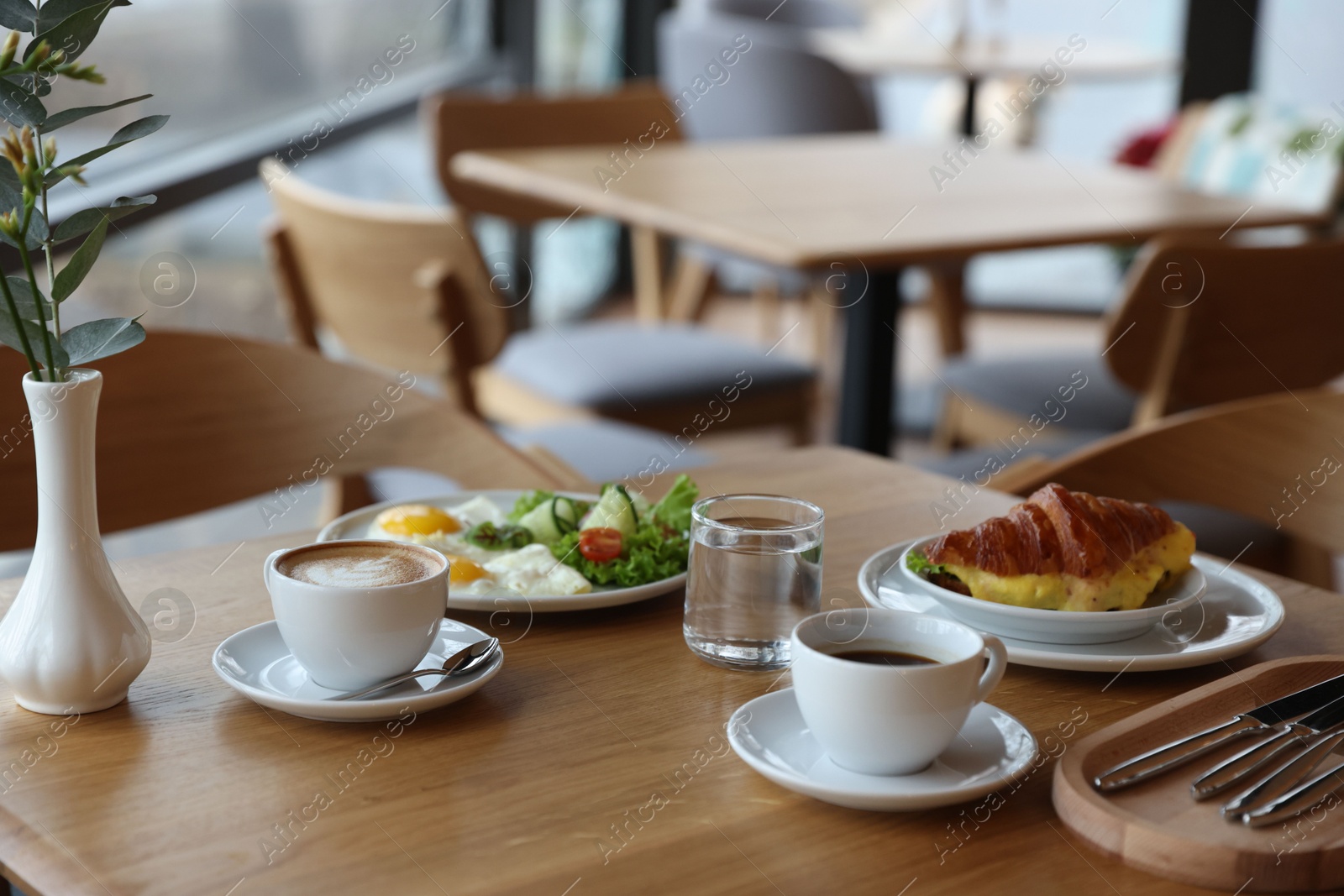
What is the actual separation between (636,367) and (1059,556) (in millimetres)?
1809

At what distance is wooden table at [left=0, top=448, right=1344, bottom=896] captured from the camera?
1.95 feet

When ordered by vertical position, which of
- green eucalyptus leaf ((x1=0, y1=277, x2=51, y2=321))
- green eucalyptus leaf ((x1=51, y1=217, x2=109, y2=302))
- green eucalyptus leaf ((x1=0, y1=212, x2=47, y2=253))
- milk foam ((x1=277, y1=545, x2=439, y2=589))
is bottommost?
milk foam ((x1=277, y1=545, x2=439, y2=589))

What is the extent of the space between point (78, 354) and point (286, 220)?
146cm

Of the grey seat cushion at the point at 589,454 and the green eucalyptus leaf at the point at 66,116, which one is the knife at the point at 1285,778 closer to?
the green eucalyptus leaf at the point at 66,116

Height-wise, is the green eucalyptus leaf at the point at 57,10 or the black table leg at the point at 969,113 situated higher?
the green eucalyptus leaf at the point at 57,10

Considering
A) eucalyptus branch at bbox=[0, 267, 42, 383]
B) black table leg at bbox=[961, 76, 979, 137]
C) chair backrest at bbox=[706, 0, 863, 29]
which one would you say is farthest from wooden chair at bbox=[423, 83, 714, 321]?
eucalyptus branch at bbox=[0, 267, 42, 383]

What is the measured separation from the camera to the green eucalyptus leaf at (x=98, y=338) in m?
0.71

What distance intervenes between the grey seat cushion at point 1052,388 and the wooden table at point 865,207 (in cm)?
19

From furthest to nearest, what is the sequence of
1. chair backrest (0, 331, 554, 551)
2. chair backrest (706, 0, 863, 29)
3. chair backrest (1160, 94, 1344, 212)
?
1. chair backrest (706, 0, 863, 29)
2. chair backrest (1160, 94, 1344, 212)
3. chair backrest (0, 331, 554, 551)

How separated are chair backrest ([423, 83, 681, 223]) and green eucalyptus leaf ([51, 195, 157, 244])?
7.27 feet

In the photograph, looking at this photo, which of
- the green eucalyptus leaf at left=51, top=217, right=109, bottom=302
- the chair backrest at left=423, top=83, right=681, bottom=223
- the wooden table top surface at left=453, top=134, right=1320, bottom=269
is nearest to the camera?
the green eucalyptus leaf at left=51, top=217, right=109, bottom=302

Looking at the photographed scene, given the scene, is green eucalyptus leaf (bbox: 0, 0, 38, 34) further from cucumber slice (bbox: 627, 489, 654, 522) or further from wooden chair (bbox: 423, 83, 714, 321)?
wooden chair (bbox: 423, 83, 714, 321)

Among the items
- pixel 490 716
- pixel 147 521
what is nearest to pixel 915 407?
pixel 147 521

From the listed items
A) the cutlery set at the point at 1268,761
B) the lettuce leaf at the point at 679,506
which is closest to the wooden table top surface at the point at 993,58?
the lettuce leaf at the point at 679,506
